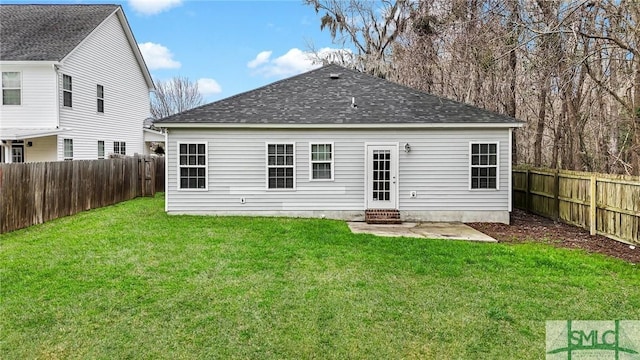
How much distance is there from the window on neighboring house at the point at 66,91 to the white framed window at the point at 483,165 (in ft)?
46.9

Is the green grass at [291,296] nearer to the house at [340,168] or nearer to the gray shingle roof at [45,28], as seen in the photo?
the house at [340,168]

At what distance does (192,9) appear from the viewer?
15.3 m

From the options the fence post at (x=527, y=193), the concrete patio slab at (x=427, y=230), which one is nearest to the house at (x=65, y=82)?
the concrete patio slab at (x=427, y=230)

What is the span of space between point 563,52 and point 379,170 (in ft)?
18.2

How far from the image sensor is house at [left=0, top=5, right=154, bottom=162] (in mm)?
15078

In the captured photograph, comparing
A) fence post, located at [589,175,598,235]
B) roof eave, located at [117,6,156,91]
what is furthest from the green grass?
roof eave, located at [117,6,156,91]

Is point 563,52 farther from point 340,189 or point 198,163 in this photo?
point 198,163

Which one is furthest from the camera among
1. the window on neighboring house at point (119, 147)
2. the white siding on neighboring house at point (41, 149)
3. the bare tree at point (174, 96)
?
the bare tree at point (174, 96)

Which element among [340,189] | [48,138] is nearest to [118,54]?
[48,138]

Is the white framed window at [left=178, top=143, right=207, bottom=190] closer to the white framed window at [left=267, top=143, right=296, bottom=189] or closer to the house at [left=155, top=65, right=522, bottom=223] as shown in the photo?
the house at [left=155, top=65, right=522, bottom=223]

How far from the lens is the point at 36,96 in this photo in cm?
1510

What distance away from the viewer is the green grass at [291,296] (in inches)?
163

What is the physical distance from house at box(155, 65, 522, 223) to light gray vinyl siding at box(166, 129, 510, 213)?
3cm

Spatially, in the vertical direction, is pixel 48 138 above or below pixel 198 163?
above
